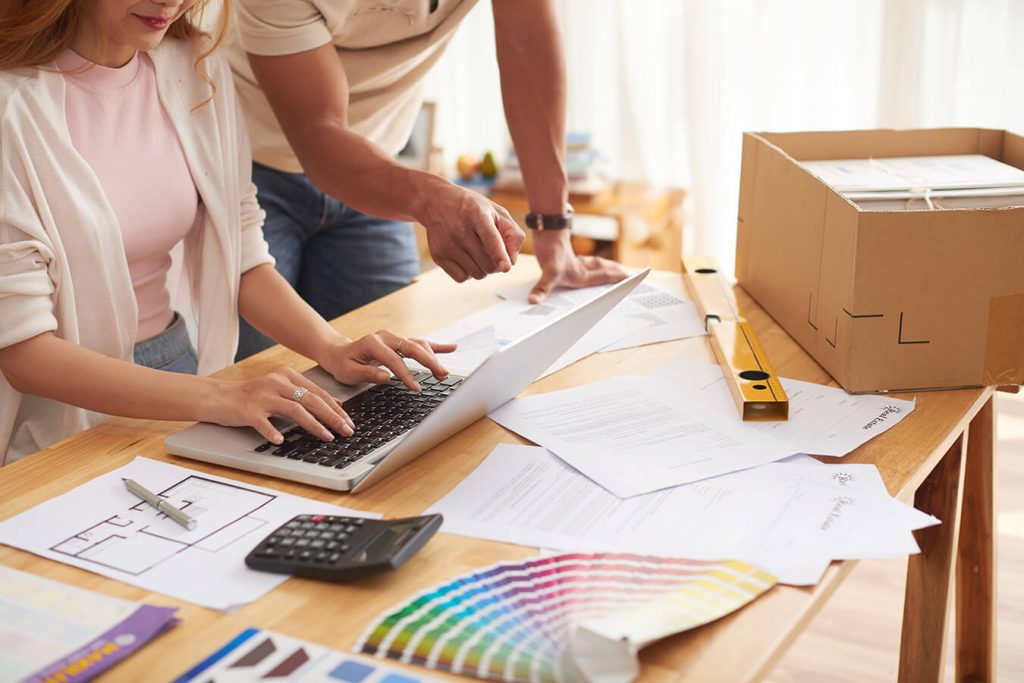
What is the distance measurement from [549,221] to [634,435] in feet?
2.06

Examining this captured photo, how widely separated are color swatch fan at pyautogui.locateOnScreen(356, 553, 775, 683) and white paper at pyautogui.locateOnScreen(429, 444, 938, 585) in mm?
37

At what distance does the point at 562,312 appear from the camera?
1.47 meters

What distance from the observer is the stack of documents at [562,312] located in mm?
1332

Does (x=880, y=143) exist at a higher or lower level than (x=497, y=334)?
higher

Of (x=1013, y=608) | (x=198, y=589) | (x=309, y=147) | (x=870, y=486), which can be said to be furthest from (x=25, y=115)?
(x=1013, y=608)

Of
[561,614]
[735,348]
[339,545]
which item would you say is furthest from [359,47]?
[561,614]

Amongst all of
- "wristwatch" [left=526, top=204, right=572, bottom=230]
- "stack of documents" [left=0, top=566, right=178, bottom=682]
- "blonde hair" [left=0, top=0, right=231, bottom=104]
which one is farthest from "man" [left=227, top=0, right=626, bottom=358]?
"stack of documents" [left=0, top=566, right=178, bottom=682]

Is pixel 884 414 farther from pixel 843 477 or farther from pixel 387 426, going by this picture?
pixel 387 426

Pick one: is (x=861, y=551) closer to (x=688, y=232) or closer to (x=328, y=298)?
(x=328, y=298)

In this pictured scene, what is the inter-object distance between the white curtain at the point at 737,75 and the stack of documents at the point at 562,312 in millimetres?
1872

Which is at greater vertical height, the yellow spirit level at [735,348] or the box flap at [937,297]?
the box flap at [937,297]

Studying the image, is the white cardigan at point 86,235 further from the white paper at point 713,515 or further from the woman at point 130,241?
the white paper at point 713,515

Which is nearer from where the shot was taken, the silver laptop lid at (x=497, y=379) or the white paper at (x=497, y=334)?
the silver laptop lid at (x=497, y=379)

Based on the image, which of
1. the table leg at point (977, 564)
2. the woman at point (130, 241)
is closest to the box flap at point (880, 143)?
the table leg at point (977, 564)
